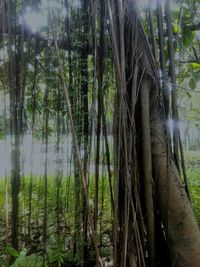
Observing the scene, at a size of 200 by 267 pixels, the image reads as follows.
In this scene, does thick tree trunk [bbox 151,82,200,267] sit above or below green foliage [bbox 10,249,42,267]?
above

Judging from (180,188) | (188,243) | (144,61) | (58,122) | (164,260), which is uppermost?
(144,61)

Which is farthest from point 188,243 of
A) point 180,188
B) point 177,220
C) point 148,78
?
point 148,78

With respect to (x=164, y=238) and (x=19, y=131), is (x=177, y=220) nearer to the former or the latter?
(x=164, y=238)

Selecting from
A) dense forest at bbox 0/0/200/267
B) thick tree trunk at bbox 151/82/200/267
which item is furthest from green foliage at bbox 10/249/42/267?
thick tree trunk at bbox 151/82/200/267

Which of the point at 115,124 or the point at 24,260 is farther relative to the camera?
the point at 24,260

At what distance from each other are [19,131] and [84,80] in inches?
16.6

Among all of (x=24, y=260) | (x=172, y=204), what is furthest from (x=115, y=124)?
(x=24, y=260)

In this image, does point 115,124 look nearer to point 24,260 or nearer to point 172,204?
point 172,204

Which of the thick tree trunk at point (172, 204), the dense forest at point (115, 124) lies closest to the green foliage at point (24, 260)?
the dense forest at point (115, 124)

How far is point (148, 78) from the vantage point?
1488 mm

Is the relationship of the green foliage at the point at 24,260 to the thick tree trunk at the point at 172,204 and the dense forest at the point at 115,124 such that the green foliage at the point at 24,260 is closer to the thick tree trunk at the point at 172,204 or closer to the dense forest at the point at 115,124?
the dense forest at the point at 115,124

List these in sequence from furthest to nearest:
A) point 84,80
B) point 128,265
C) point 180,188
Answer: point 84,80 < point 180,188 < point 128,265

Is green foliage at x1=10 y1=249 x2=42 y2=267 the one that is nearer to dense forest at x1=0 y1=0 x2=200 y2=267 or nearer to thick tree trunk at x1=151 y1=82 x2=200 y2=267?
dense forest at x1=0 y1=0 x2=200 y2=267

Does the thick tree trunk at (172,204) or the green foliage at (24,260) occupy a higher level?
the thick tree trunk at (172,204)
